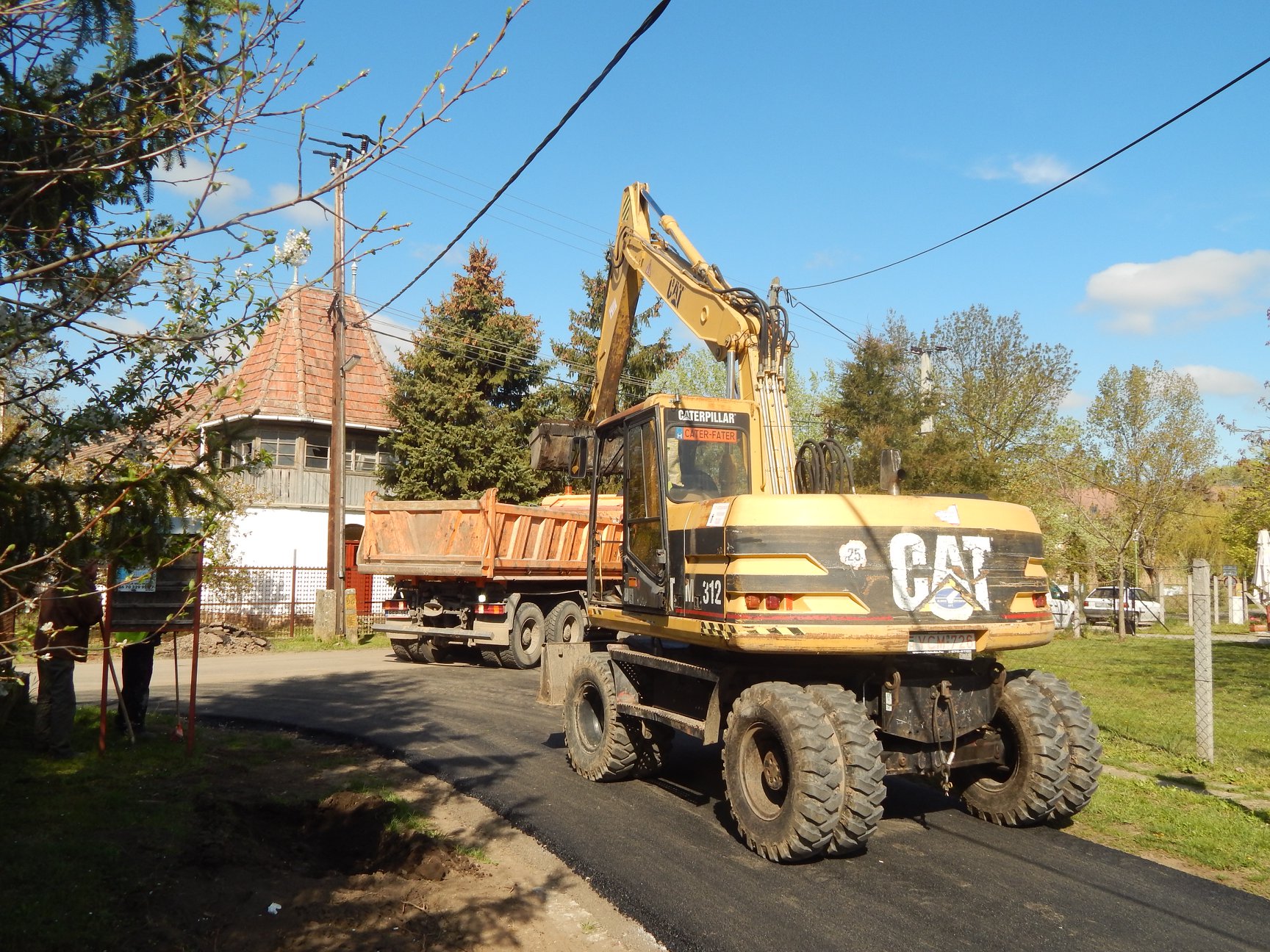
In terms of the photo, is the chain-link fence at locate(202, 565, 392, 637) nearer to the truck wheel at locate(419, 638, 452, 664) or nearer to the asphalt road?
the truck wheel at locate(419, 638, 452, 664)

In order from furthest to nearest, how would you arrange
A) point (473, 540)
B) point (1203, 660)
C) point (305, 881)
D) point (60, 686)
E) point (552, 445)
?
point (473, 540) < point (552, 445) < point (1203, 660) < point (60, 686) < point (305, 881)

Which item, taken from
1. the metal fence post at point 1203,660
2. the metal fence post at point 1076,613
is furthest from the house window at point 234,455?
the metal fence post at point 1076,613

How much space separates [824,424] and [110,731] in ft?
24.0

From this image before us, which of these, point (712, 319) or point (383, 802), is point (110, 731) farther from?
point (712, 319)

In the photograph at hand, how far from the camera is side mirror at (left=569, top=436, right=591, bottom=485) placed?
9.25 meters

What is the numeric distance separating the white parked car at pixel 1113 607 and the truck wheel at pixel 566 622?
68.8 ft

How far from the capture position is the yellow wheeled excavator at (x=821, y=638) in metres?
6.27

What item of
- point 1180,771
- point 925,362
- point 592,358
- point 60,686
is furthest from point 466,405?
point 1180,771

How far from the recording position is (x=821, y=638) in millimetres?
6277

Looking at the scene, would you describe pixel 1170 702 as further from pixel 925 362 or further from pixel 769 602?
pixel 925 362

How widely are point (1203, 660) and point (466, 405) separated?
72.5 ft

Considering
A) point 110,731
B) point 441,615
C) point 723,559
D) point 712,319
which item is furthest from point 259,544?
point 723,559

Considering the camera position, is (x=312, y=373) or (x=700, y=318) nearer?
(x=700, y=318)

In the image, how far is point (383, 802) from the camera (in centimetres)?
756
